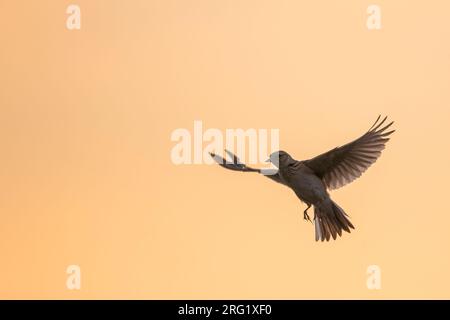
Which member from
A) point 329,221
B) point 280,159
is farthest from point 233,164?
point 329,221

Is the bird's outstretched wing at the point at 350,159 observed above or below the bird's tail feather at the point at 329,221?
above

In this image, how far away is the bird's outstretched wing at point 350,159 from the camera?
477 inches

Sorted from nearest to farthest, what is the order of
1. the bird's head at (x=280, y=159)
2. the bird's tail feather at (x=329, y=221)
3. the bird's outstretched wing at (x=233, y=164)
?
the bird's outstretched wing at (x=233, y=164), the bird's head at (x=280, y=159), the bird's tail feather at (x=329, y=221)

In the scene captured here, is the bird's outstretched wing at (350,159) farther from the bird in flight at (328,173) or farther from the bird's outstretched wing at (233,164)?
the bird's outstretched wing at (233,164)

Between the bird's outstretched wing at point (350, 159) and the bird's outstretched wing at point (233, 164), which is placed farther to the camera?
the bird's outstretched wing at point (350, 159)

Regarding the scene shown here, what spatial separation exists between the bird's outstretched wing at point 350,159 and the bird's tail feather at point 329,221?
0.46m

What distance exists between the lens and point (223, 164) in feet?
36.4

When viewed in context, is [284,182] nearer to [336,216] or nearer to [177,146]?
[336,216]

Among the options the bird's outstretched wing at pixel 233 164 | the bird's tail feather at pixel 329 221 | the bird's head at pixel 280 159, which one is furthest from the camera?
the bird's tail feather at pixel 329 221

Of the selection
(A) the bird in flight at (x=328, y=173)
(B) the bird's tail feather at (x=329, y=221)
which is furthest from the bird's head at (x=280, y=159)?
(B) the bird's tail feather at (x=329, y=221)

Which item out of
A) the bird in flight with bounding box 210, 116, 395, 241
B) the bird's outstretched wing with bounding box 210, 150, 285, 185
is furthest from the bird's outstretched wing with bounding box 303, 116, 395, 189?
the bird's outstretched wing with bounding box 210, 150, 285, 185

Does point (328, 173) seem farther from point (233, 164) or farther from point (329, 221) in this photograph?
point (233, 164)
